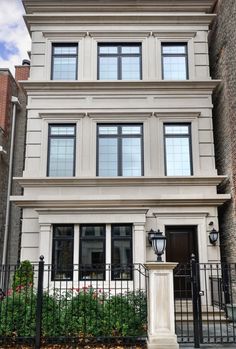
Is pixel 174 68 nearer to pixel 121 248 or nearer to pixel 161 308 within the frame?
pixel 121 248

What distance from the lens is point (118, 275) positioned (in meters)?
11.0

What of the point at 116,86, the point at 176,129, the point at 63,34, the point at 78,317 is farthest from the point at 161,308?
the point at 63,34

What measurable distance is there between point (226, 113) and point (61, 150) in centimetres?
543

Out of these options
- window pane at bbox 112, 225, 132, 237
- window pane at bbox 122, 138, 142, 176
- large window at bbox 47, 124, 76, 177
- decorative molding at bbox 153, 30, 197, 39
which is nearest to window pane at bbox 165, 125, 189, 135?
window pane at bbox 122, 138, 142, 176

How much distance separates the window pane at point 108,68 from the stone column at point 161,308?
7.40 meters

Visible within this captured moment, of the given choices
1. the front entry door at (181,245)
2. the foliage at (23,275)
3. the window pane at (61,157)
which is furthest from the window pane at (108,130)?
the foliage at (23,275)

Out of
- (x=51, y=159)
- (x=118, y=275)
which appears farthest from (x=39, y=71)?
(x=118, y=275)

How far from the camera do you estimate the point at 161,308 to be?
7.32 meters

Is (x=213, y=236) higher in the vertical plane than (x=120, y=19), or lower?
lower

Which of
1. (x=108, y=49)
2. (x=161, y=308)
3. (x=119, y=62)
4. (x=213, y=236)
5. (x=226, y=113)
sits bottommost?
(x=161, y=308)

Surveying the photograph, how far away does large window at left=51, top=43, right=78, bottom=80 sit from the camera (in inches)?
501

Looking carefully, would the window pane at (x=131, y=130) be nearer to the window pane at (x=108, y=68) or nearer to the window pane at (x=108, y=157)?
the window pane at (x=108, y=157)

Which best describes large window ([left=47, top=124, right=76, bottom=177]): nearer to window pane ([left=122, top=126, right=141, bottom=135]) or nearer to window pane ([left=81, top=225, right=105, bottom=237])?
window pane ([left=122, top=126, right=141, bottom=135])

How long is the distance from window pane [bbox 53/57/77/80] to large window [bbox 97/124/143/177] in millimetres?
2127
